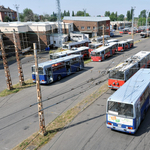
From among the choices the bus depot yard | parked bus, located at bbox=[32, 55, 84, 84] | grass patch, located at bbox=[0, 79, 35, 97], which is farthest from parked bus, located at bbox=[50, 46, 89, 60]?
the bus depot yard

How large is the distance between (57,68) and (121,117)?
47.2 ft

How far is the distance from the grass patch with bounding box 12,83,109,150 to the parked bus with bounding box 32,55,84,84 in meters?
6.85

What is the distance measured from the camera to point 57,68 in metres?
24.2

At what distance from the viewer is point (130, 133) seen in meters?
11.8

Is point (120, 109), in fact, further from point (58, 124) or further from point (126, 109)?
point (58, 124)

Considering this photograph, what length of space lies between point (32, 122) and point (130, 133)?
284 inches

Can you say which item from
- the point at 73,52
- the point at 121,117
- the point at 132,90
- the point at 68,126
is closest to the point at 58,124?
the point at 68,126

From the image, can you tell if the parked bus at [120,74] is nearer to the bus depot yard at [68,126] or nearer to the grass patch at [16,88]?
the bus depot yard at [68,126]

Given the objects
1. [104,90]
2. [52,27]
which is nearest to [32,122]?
[104,90]

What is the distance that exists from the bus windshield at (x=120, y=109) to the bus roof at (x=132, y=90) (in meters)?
0.24

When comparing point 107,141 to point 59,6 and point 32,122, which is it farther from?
point 59,6

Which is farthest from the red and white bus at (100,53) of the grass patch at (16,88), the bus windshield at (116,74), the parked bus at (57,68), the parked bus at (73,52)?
the bus windshield at (116,74)

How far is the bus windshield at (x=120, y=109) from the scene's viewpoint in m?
11.0

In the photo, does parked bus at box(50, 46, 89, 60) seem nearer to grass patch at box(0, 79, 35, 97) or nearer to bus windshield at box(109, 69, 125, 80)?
grass patch at box(0, 79, 35, 97)
